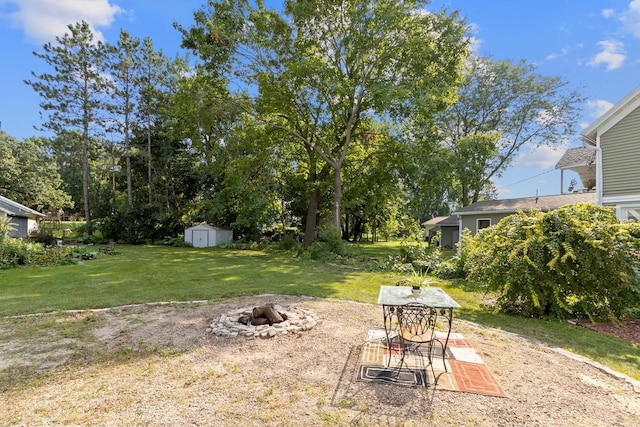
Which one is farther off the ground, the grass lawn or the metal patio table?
the metal patio table

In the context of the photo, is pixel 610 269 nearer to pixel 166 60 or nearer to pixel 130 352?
pixel 130 352

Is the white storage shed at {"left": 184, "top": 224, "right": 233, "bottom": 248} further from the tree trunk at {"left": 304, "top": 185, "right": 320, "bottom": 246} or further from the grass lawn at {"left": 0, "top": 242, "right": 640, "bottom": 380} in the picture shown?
the grass lawn at {"left": 0, "top": 242, "right": 640, "bottom": 380}

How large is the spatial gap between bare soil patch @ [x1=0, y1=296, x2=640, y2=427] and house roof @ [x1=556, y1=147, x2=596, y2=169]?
12.7 metres

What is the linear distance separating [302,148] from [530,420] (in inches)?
764

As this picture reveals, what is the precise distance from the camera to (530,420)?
289 centimetres

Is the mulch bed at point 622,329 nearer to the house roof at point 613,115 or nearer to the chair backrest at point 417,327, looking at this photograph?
the chair backrest at point 417,327

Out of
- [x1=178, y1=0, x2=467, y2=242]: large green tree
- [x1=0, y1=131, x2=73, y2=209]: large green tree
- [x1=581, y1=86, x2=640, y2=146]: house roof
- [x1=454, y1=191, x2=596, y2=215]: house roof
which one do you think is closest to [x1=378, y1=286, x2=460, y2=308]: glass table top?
[x1=581, y1=86, x2=640, y2=146]: house roof

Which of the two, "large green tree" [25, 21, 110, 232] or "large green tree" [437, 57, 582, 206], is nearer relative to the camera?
"large green tree" [25, 21, 110, 232]

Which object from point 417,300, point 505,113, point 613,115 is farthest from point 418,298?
point 505,113

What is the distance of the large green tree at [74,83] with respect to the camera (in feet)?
71.6

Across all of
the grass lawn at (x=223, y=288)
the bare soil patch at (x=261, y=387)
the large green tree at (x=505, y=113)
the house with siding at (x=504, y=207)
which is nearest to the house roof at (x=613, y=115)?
the grass lawn at (x=223, y=288)

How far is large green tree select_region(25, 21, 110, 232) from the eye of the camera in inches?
859

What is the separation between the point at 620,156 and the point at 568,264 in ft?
19.5

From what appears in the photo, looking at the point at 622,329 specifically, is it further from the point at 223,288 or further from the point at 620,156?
the point at 223,288
